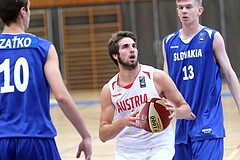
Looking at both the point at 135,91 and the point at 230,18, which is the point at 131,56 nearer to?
the point at 135,91

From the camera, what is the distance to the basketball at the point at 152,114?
495cm

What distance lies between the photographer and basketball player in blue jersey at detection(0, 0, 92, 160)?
4.01m

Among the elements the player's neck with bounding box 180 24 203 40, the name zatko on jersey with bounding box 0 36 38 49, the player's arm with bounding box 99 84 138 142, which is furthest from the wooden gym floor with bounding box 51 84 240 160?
the name zatko on jersey with bounding box 0 36 38 49

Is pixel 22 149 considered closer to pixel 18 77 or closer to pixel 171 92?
pixel 18 77

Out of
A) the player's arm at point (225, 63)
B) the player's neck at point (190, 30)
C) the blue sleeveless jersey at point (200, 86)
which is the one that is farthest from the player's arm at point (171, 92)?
the player's neck at point (190, 30)

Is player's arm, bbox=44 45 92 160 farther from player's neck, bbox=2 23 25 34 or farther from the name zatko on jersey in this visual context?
player's neck, bbox=2 23 25 34

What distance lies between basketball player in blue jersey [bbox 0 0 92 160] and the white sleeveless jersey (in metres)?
1.20

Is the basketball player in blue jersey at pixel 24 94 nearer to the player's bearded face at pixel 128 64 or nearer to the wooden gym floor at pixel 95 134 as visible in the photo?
the player's bearded face at pixel 128 64

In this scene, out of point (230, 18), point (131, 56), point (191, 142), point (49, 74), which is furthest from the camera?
point (230, 18)

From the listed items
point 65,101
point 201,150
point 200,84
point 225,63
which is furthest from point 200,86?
point 65,101

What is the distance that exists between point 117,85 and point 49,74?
1374 millimetres

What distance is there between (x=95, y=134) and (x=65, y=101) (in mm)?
8522

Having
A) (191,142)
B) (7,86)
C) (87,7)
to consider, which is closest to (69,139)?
(191,142)

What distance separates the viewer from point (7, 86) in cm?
404
